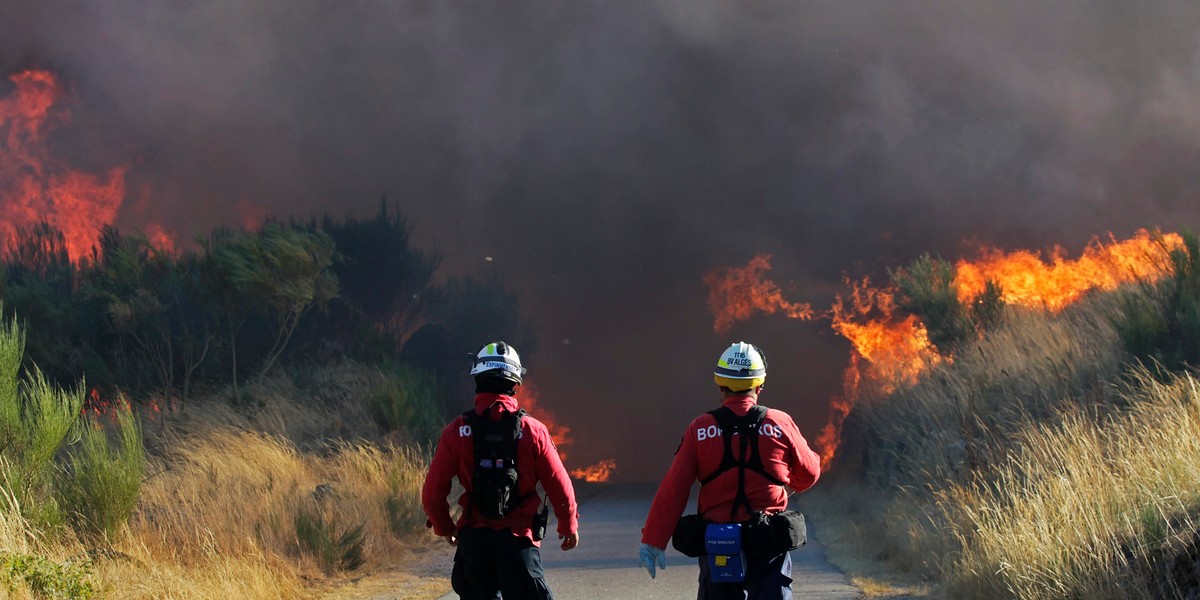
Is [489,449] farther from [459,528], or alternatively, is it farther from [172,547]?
[172,547]

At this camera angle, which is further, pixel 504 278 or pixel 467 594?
pixel 504 278

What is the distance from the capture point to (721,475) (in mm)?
5418

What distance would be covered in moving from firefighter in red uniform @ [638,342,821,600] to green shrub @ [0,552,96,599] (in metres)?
4.45

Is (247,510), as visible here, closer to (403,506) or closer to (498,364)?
(403,506)

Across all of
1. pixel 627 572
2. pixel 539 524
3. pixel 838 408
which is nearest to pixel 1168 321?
pixel 627 572

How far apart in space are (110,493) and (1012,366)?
10.4 m

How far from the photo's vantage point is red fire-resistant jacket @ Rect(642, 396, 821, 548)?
17.7 feet

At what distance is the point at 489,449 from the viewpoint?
5824 millimetres

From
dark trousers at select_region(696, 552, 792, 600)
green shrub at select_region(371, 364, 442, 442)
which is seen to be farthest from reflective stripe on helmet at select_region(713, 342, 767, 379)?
green shrub at select_region(371, 364, 442, 442)

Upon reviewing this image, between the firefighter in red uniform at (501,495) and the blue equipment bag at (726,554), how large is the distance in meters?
0.86

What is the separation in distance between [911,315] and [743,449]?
18982 mm

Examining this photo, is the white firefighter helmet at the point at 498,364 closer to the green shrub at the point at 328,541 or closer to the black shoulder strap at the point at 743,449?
the black shoulder strap at the point at 743,449

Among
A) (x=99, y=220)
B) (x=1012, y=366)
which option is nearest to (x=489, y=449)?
(x=1012, y=366)

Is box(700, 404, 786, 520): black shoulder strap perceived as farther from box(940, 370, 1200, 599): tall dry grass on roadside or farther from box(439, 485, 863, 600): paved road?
box(439, 485, 863, 600): paved road
